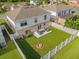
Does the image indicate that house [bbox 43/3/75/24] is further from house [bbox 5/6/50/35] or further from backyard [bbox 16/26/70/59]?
backyard [bbox 16/26/70/59]

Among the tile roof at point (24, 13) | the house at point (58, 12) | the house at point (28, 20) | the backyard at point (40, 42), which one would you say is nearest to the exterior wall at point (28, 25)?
the house at point (28, 20)

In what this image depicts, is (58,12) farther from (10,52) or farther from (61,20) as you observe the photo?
(10,52)

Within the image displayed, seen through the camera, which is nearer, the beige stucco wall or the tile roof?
the tile roof

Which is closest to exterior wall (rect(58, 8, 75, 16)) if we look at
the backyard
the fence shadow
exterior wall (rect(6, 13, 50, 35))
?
exterior wall (rect(6, 13, 50, 35))

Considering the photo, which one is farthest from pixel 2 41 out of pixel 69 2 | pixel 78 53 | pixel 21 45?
pixel 69 2

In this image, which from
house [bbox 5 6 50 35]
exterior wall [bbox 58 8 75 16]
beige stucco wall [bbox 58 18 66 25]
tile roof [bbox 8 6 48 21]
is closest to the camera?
house [bbox 5 6 50 35]

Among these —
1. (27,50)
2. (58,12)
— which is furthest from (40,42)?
(58,12)

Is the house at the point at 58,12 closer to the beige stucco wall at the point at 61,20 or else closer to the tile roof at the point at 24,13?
the beige stucco wall at the point at 61,20

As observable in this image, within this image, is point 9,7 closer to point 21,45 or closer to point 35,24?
point 35,24
